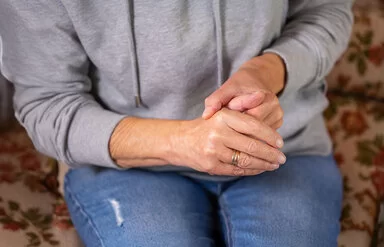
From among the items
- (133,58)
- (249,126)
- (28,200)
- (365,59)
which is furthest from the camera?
(365,59)

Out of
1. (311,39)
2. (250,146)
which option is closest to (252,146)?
(250,146)

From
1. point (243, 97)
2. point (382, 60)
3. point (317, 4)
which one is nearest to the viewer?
point (243, 97)

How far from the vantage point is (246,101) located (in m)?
0.75

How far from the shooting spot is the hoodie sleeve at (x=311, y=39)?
88 cm

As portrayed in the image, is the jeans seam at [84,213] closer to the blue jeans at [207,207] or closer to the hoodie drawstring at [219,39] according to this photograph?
the blue jeans at [207,207]

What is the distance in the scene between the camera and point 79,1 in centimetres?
79

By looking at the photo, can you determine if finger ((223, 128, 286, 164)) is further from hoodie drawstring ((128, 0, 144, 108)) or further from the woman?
hoodie drawstring ((128, 0, 144, 108))

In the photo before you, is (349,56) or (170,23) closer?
(170,23)

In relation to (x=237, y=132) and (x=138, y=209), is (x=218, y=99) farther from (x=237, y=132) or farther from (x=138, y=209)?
(x=138, y=209)

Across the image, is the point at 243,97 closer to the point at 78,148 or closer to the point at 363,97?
the point at 78,148

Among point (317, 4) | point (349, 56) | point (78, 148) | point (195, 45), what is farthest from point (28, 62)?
point (349, 56)

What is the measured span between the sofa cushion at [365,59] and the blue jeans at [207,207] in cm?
39

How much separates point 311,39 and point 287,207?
296 millimetres

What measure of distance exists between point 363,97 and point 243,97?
2.17 ft
